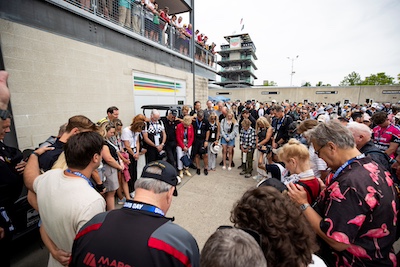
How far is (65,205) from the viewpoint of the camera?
139 cm

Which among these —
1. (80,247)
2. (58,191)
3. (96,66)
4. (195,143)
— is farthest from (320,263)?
(96,66)

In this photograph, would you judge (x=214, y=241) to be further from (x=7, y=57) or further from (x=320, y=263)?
(x=7, y=57)

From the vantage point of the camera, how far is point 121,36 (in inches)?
271

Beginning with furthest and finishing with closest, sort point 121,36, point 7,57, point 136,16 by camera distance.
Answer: point 136,16, point 121,36, point 7,57

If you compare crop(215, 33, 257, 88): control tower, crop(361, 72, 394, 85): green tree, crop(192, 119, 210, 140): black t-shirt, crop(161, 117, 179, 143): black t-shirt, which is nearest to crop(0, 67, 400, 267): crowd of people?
crop(161, 117, 179, 143): black t-shirt

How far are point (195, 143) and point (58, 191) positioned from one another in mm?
4627

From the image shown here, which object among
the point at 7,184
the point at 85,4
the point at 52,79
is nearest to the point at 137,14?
the point at 85,4

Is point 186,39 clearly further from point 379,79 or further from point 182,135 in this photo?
point 379,79

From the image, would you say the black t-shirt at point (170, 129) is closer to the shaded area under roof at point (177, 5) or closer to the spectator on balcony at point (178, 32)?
the spectator on balcony at point (178, 32)

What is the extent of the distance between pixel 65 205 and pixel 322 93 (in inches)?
1558

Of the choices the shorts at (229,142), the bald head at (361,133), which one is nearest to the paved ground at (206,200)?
the shorts at (229,142)

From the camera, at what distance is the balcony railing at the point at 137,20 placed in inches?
221

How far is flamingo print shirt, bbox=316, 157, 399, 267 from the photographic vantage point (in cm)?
135

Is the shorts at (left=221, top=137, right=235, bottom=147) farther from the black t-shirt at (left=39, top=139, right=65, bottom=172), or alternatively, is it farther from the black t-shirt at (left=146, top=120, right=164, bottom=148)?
the black t-shirt at (left=39, top=139, right=65, bottom=172)
